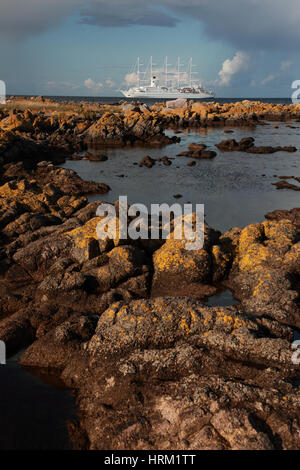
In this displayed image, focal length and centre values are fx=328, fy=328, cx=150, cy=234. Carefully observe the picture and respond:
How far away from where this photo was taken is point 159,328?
743cm

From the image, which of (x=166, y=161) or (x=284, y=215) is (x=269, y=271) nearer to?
(x=284, y=215)

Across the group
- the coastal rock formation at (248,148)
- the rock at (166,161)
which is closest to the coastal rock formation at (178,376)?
the rock at (166,161)

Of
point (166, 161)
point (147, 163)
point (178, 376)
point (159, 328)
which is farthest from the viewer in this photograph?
point (166, 161)

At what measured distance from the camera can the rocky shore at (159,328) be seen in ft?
17.4

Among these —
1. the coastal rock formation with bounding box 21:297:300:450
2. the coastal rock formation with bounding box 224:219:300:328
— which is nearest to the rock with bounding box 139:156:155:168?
the coastal rock formation with bounding box 224:219:300:328

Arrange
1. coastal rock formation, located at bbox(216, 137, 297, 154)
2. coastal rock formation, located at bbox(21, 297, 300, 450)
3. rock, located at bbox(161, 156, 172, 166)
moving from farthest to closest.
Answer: coastal rock formation, located at bbox(216, 137, 297, 154) → rock, located at bbox(161, 156, 172, 166) → coastal rock formation, located at bbox(21, 297, 300, 450)

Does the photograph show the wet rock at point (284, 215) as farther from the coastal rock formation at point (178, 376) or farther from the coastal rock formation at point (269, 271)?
the coastal rock formation at point (178, 376)

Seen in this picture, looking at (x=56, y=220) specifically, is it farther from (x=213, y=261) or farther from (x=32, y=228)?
(x=213, y=261)

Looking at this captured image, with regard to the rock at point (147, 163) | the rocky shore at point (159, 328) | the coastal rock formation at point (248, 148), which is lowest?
the rocky shore at point (159, 328)

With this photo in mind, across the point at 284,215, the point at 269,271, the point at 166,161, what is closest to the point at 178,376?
the point at 269,271

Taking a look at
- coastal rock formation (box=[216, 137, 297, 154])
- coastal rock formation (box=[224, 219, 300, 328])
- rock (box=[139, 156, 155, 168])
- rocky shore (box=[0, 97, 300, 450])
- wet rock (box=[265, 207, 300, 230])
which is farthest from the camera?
coastal rock formation (box=[216, 137, 297, 154])

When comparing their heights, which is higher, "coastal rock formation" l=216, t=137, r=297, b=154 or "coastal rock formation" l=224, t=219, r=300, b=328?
"coastal rock formation" l=216, t=137, r=297, b=154

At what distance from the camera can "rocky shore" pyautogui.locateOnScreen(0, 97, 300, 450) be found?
5289 millimetres

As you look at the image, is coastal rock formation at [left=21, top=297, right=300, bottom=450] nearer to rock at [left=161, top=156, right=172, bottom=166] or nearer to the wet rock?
the wet rock
